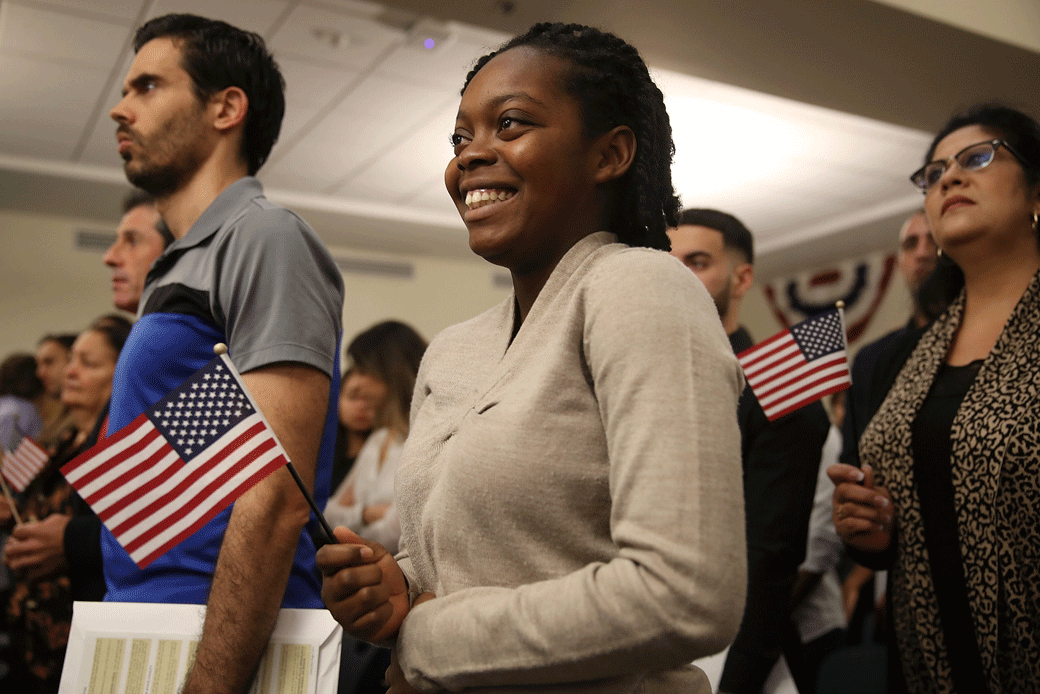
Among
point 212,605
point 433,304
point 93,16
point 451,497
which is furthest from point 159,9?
point 433,304

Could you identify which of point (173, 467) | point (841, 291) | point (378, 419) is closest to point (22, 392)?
point (378, 419)

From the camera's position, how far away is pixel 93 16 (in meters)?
4.28

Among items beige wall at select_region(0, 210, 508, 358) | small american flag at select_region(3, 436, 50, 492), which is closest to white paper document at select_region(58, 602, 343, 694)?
small american flag at select_region(3, 436, 50, 492)

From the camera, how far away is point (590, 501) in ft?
2.74

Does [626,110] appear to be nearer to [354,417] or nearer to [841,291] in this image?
[354,417]

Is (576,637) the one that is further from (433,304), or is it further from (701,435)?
(433,304)

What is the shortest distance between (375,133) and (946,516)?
4873mm

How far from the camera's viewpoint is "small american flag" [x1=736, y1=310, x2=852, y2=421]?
1.81 metres

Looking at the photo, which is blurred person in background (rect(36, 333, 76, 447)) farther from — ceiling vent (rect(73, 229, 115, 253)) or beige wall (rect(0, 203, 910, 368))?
ceiling vent (rect(73, 229, 115, 253))

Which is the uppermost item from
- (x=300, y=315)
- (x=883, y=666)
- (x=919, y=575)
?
(x=300, y=315)

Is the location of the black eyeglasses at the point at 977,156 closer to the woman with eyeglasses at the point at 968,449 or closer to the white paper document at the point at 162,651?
the woman with eyeglasses at the point at 968,449

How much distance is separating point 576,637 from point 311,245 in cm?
83

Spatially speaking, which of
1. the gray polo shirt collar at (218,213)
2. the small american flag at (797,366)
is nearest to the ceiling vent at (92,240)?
the gray polo shirt collar at (218,213)

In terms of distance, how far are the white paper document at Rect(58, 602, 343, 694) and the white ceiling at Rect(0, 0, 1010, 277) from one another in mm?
2635
